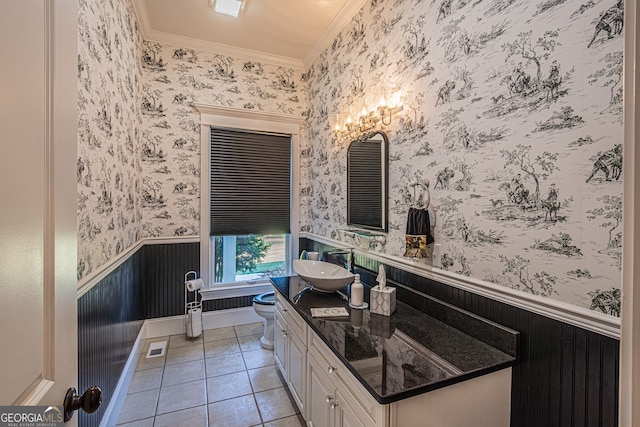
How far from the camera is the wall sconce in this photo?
2.04 m

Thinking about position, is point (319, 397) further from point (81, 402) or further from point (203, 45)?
point (203, 45)

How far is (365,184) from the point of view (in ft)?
7.55

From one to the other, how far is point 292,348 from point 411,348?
91 cm

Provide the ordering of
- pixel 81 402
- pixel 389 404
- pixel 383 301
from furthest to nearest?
pixel 383 301
pixel 389 404
pixel 81 402

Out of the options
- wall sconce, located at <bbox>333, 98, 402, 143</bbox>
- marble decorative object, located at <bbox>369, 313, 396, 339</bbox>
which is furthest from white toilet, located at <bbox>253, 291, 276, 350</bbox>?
wall sconce, located at <bbox>333, 98, 402, 143</bbox>

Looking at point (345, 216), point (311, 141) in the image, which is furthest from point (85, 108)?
point (311, 141)

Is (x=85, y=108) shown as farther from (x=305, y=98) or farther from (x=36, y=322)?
(x=305, y=98)

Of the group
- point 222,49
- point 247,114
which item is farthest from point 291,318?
point 222,49

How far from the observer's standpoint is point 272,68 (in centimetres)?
339

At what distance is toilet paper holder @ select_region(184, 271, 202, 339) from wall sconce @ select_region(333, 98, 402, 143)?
82.9 inches

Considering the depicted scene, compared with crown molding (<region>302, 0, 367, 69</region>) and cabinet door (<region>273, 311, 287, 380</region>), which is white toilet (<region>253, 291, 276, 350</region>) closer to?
cabinet door (<region>273, 311, 287, 380</region>)

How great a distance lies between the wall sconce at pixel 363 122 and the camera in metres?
2.04

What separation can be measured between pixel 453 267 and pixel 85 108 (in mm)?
2035

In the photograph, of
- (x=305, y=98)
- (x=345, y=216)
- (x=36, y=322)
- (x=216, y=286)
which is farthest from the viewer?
(x=305, y=98)
